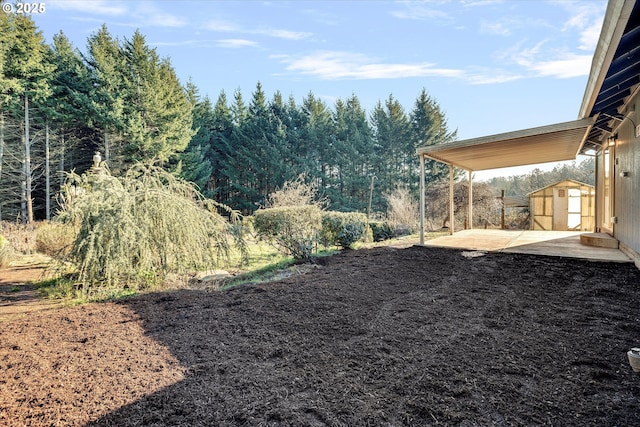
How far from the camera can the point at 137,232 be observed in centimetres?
493

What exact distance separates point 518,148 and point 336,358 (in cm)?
784

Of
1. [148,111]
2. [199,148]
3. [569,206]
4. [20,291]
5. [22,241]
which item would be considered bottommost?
[20,291]

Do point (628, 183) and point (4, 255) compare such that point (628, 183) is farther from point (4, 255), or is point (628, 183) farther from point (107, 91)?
point (107, 91)

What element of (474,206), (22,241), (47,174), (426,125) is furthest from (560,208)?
(47,174)

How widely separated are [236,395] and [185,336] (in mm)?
1328

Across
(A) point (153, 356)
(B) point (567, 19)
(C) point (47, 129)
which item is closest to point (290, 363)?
(A) point (153, 356)

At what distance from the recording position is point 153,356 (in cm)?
278

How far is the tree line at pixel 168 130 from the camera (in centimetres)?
1552

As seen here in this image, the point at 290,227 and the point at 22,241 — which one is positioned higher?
the point at 290,227

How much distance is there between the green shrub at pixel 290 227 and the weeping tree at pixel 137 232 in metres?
1.43

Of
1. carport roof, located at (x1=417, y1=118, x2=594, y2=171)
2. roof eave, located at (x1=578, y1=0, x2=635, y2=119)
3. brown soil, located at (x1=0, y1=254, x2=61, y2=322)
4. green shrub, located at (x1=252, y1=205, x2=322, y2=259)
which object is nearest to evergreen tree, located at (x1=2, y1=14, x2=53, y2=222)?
brown soil, located at (x1=0, y1=254, x2=61, y2=322)

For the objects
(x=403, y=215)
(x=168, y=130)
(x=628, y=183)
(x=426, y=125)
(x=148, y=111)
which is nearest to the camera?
(x=628, y=183)

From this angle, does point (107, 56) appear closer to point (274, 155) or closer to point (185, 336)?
point (274, 155)

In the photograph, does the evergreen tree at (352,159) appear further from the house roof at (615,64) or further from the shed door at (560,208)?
the house roof at (615,64)
